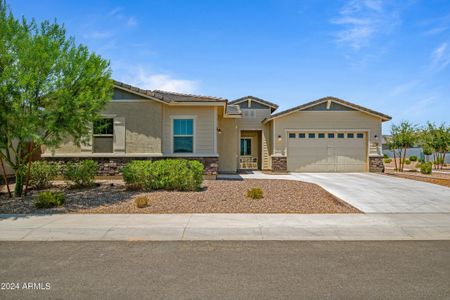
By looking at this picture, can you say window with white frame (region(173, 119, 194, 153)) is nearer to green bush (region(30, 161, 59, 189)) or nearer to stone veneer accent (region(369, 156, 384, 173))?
green bush (region(30, 161, 59, 189))

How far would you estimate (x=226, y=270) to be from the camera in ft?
14.9

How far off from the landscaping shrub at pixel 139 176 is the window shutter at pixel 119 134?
293 cm

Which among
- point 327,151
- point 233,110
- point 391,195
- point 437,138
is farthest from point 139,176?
point 437,138

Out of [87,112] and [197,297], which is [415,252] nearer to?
[197,297]

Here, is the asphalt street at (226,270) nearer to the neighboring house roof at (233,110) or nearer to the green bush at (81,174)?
the green bush at (81,174)

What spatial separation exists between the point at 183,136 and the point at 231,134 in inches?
188

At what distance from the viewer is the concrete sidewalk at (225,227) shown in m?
6.36

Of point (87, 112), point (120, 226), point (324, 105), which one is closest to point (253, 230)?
point (120, 226)

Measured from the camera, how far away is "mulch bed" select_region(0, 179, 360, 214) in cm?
869

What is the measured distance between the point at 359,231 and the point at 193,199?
5034mm

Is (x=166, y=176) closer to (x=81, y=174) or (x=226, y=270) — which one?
(x=81, y=174)

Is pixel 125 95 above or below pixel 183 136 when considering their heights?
above

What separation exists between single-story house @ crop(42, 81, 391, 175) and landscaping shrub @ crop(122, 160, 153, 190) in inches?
75.9

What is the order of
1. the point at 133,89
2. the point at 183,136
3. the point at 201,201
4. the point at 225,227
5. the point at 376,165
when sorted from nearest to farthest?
1. the point at 225,227
2. the point at 201,201
3. the point at 133,89
4. the point at 183,136
5. the point at 376,165
